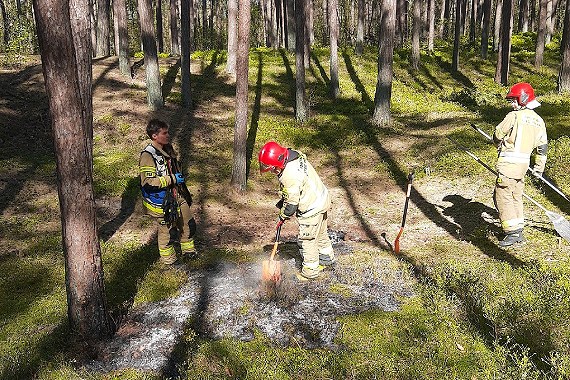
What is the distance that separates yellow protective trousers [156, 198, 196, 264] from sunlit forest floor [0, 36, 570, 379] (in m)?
0.29

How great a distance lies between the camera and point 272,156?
6312mm

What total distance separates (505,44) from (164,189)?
68.6 ft

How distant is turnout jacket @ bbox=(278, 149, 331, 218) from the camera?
650cm

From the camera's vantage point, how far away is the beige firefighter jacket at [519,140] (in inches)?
294

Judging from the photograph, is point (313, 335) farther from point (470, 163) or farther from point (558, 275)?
point (470, 163)

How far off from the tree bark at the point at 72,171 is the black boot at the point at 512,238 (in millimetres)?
6480

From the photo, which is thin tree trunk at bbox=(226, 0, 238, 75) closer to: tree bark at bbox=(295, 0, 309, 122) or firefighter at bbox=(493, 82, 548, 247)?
tree bark at bbox=(295, 0, 309, 122)

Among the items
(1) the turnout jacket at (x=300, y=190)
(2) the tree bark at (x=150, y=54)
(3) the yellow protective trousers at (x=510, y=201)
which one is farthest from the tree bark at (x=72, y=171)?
(2) the tree bark at (x=150, y=54)

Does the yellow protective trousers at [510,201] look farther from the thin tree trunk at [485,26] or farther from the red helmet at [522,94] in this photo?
the thin tree trunk at [485,26]

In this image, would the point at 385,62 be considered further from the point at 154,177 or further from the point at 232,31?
the point at 154,177

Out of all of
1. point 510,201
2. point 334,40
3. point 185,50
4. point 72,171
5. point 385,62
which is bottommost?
point 510,201

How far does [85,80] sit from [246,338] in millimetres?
5521

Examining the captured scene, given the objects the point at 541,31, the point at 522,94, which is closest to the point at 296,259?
the point at 522,94

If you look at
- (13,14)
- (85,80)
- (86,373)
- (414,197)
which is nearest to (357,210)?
(414,197)
